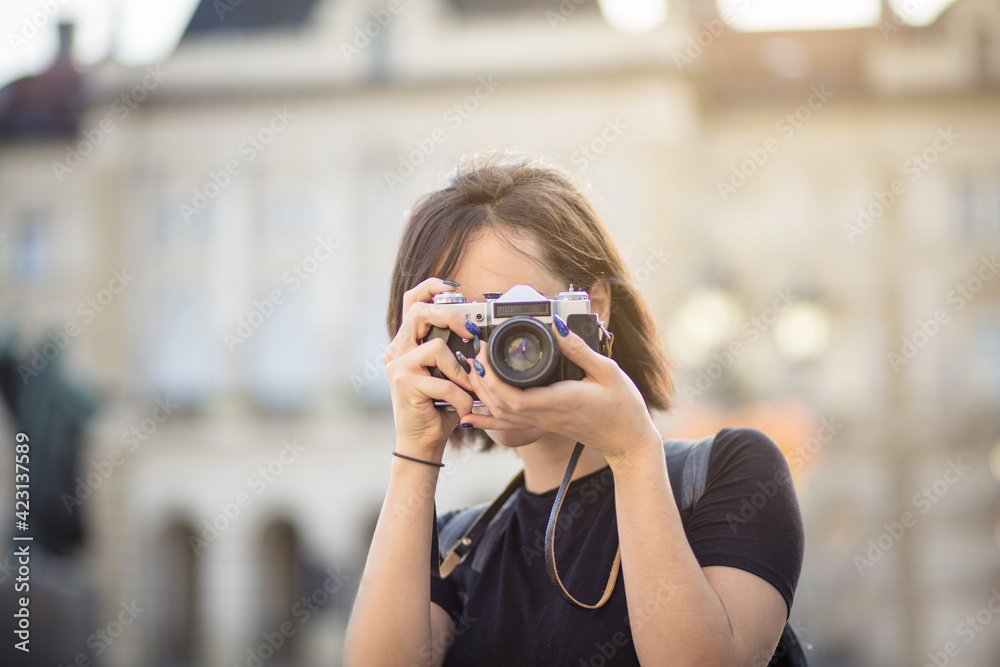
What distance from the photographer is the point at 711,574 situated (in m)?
1.44

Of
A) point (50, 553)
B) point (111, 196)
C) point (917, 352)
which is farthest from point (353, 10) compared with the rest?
point (50, 553)

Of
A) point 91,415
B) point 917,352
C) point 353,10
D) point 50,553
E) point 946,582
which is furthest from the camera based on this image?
point 353,10

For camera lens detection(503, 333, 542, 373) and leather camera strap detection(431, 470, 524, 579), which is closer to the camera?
camera lens detection(503, 333, 542, 373)

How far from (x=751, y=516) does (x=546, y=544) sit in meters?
0.34

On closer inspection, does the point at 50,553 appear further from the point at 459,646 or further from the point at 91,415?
the point at 459,646

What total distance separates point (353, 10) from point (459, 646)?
72.2 feet

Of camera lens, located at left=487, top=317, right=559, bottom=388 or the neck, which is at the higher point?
camera lens, located at left=487, top=317, right=559, bottom=388
